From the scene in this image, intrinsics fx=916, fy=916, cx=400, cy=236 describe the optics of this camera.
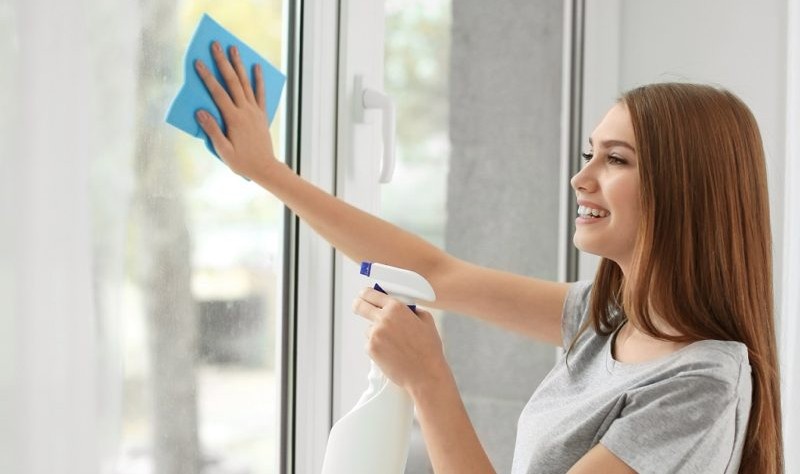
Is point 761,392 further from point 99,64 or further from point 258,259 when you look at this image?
point 99,64

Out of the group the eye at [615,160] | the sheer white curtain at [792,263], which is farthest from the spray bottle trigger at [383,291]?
the sheer white curtain at [792,263]

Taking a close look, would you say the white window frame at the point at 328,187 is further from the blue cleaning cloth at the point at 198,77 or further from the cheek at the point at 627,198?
the cheek at the point at 627,198

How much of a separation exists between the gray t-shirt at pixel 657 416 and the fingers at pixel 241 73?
487 mm

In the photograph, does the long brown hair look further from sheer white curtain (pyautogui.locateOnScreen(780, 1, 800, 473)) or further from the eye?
sheer white curtain (pyautogui.locateOnScreen(780, 1, 800, 473))

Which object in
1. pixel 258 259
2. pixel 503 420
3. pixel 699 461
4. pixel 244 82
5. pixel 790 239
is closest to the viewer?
pixel 699 461

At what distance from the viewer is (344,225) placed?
108 cm

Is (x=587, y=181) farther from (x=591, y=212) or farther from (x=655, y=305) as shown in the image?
(x=655, y=305)

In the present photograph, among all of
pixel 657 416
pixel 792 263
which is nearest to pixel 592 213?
pixel 657 416

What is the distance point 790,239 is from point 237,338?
0.98 m

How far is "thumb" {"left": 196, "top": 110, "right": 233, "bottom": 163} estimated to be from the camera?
3.10 ft

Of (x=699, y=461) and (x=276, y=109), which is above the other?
(x=276, y=109)

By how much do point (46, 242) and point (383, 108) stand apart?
539 mm

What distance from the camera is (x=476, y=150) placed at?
1587 millimetres

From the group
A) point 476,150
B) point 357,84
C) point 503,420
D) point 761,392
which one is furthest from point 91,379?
point 503,420
